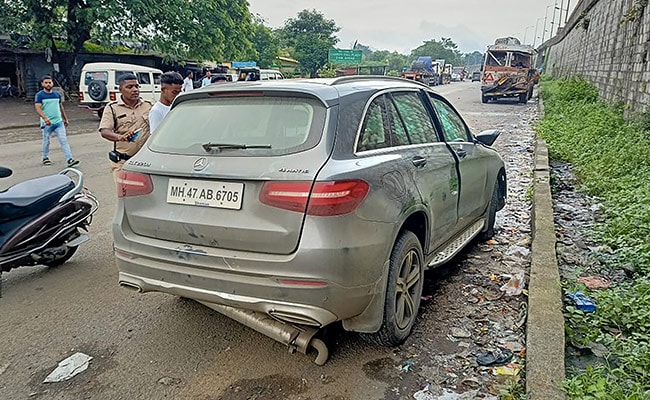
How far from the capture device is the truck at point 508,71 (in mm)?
24609

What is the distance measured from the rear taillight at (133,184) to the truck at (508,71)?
972 inches

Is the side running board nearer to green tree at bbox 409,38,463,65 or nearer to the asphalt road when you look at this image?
the asphalt road

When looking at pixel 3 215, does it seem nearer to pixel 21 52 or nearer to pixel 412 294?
pixel 412 294

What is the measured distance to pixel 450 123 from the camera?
433cm

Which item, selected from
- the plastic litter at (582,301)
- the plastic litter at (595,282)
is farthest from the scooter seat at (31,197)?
the plastic litter at (595,282)

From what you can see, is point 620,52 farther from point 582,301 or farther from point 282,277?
point 282,277

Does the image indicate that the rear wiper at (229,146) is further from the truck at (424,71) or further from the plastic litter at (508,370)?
the truck at (424,71)

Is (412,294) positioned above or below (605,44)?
below

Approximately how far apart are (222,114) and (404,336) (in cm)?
184

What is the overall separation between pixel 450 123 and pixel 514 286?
4.89 ft

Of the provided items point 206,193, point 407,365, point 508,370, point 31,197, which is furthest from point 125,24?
point 508,370

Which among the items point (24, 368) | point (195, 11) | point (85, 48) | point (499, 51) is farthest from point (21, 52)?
point (24, 368)

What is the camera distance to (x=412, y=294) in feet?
11.2

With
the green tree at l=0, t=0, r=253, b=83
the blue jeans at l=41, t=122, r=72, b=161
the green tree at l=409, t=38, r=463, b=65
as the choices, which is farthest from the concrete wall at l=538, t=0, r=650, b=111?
the green tree at l=409, t=38, r=463, b=65
